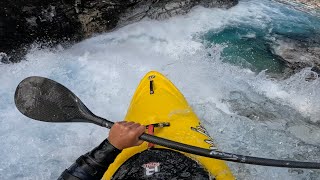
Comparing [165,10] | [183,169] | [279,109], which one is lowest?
[279,109]

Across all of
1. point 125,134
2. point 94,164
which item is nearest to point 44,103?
point 94,164

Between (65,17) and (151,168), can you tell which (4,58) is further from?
(151,168)

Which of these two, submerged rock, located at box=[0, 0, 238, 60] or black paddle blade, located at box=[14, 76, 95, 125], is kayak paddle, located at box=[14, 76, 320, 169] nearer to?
black paddle blade, located at box=[14, 76, 95, 125]

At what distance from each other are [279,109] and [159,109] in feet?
5.80

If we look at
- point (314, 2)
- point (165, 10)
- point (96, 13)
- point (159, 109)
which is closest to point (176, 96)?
point (159, 109)

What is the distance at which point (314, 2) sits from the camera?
6672mm

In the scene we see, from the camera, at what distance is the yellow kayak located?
88.1 inches

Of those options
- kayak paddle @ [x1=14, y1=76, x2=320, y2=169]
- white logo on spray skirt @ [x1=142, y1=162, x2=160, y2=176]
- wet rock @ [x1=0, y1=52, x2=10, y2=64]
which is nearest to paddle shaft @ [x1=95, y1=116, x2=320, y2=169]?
white logo on spray skirt @ [x1=142, y1=162, x2=160, y2=176]

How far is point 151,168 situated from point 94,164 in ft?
0.95

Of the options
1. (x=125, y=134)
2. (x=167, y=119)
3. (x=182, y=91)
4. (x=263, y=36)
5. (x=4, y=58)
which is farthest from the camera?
(x=263, y=36)

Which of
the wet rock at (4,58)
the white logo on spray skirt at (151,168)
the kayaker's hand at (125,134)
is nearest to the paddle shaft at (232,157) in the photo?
the kayaker's hand at (125,134)

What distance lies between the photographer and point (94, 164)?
6.07 feet

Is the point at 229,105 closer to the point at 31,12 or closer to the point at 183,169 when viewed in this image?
the point at 183,169

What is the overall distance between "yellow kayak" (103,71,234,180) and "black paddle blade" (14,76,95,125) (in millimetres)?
422
